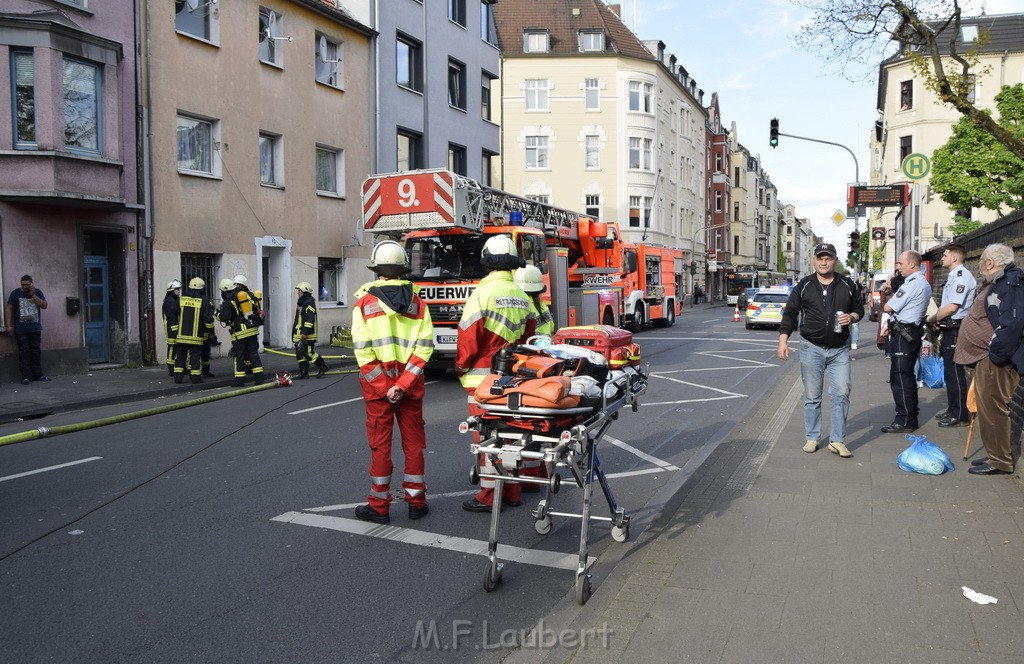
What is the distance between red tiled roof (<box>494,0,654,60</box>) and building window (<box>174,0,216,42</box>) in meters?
34.5

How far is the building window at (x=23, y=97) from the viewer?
48.0 feet

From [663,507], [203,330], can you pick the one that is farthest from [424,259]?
[663,507]

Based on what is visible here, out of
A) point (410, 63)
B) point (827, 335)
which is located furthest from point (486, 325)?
point (410, 63)

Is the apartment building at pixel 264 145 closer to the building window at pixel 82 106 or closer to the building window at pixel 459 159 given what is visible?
the building window at pixel 82 106

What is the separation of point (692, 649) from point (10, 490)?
233 inches

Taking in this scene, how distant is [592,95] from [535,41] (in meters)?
4.81

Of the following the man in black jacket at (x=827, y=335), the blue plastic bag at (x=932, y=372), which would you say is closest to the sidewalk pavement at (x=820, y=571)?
the man in black jacket at (x=827, y=335)

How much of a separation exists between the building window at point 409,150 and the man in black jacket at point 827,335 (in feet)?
65.5

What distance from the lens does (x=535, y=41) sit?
51.7m

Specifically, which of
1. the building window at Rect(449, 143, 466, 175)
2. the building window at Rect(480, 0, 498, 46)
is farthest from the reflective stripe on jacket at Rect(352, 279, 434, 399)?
the building window at Rect(480, 0, 498, 46)

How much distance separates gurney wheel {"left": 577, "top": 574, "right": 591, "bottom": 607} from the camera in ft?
14.1

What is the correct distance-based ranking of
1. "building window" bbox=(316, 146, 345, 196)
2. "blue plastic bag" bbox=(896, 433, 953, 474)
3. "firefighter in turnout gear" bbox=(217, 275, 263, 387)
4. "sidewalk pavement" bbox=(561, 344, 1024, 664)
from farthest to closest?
1. "building window" bbox=(316, 146, 345, 196)
2. "firefighter in turnout gear" bbox=(217, 275, 263, 387)
3. "blue plastic bag" bbox=(896, 433, 953, 474)
4. "sidewalk pavement" bbox=(561, 344, 1024, 664)

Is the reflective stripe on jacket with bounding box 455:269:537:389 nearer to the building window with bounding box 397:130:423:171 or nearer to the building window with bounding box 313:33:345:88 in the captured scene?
the building window with bounding box 313:33:345:88

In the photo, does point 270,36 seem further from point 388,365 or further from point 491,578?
point 491,578
